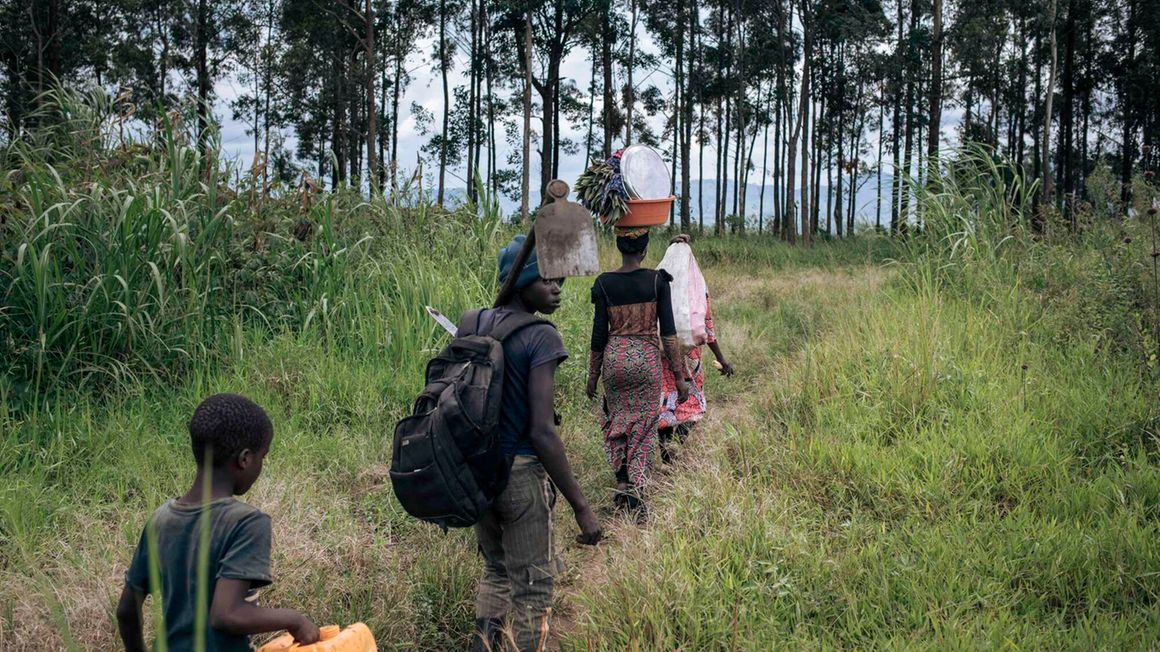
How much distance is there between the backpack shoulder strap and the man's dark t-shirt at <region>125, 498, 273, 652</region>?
1.04 meters

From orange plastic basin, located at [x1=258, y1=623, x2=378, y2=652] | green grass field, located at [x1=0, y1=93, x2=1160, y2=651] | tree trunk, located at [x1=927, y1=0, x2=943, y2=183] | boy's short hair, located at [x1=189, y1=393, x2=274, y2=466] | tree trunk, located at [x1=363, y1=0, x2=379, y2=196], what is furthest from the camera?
tree trunk, located at [x1=363, y1=0, x2=379, y2=196]

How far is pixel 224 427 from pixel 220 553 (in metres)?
0.30

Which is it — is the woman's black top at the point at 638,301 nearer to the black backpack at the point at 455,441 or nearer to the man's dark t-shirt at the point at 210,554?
the black backpack at the point at 455,441

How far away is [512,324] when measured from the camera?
9.44 feet

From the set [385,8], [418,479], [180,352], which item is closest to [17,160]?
[180,352]

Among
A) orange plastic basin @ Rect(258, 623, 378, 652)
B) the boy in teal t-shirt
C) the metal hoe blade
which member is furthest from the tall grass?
the boy in teal t-shirt

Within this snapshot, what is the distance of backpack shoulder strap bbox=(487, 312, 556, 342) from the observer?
287cm

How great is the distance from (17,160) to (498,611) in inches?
221

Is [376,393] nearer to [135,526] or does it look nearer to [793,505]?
[135,526]

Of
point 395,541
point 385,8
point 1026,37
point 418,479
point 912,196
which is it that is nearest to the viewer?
point 418,479

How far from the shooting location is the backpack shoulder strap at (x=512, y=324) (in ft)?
9.40

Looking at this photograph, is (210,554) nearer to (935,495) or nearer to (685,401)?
(935,495)

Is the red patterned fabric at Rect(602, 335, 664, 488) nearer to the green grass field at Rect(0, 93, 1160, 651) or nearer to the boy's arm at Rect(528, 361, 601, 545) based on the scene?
the green grass field at Rect(0, 93, 1160, 651)

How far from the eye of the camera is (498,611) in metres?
3.09
